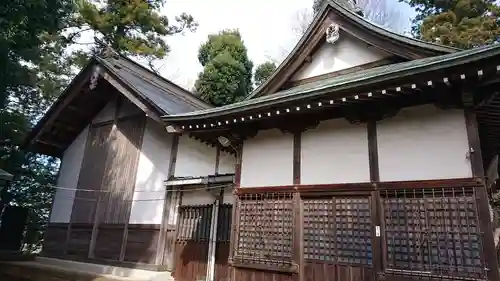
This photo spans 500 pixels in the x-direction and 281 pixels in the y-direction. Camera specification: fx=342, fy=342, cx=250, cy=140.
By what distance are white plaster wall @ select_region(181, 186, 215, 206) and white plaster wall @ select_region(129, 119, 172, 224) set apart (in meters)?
0.59

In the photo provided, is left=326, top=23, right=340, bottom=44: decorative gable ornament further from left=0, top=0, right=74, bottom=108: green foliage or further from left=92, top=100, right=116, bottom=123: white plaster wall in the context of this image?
left=0, top=0, right=74, bottom=108: green foliage

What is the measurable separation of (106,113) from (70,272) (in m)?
4.80

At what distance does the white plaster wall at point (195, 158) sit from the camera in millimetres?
8898

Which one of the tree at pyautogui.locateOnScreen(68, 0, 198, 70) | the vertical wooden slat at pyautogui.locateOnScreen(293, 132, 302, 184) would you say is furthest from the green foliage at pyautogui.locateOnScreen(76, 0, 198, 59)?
the vertical wooden slat at pyautogui.locateOnScreen(293, 132, 302, 184)

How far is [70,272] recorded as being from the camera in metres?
8.77

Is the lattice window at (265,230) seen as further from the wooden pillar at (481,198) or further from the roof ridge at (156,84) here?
the roof ridge at (156,84)

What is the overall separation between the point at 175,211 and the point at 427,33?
12.3 metres

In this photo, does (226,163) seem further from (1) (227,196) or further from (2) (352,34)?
(2) (352,34)

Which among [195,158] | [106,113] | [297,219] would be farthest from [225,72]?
[297,219]

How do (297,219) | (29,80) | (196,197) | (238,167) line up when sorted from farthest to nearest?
(29,80), (196,197), (238,167), (297,219)

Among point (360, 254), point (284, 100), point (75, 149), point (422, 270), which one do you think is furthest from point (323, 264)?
point (75, 149)

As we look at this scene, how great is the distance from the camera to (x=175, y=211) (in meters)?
8.59

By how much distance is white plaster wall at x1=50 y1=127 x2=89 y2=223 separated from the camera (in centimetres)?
1067

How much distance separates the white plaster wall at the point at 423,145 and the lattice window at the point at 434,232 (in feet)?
0.97
